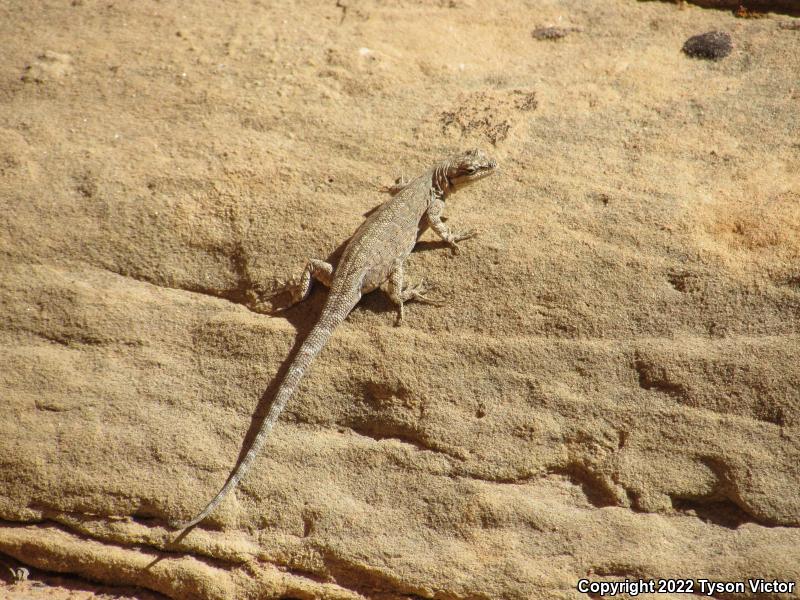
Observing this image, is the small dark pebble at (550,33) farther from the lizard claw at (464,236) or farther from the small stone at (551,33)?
the lizard claw at (464,236)

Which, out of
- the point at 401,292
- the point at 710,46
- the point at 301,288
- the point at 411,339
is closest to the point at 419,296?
the point at 401,292

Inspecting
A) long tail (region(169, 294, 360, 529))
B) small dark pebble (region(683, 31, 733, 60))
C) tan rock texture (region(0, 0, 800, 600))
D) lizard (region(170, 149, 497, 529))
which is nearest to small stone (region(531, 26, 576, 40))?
tan rock texture (region(0, 0, 800, 600))

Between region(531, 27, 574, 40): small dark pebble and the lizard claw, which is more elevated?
region(531, 27, 574, 40): small dark pebble

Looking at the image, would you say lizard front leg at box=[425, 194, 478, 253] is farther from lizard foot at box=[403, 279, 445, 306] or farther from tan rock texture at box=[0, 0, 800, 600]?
lizard foot at box=[403, 279, 445, 306]

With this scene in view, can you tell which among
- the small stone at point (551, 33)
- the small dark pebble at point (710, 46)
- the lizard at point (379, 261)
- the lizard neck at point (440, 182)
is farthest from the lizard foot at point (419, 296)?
the small dark pebble at point (710, 46)

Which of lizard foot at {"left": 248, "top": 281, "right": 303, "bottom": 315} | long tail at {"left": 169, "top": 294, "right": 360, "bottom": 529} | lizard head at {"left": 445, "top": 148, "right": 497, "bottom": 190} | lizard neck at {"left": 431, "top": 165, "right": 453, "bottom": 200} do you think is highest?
lizard head at {"left": 445, "top": 148, "right": 497, "bottom": 190}

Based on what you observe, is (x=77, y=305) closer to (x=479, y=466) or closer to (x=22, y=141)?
(x=22, y=141)
